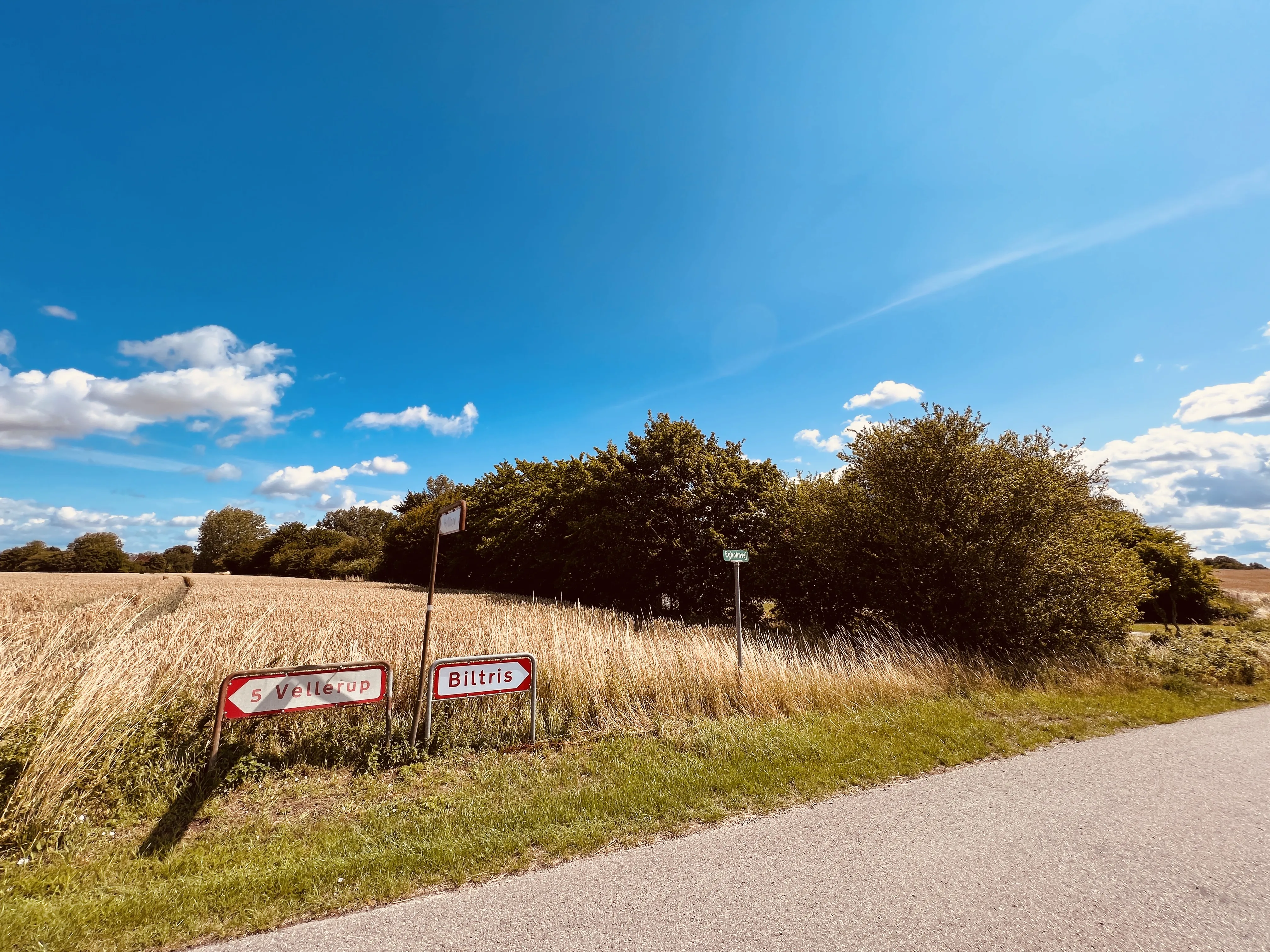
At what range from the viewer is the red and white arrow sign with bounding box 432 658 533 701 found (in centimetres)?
593

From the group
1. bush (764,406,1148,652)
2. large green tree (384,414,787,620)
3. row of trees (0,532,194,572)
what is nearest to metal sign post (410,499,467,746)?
bush (764,406,1148,652)

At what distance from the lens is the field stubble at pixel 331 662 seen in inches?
178

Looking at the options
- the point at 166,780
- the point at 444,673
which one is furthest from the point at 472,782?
the point at 166,780

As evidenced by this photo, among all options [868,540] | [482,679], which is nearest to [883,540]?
[868,540]

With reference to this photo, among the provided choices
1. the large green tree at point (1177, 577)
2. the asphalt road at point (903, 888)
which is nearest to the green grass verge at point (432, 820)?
the asphalt road at point (903, 888)

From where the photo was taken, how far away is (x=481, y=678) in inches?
242

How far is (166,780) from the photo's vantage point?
473 cm

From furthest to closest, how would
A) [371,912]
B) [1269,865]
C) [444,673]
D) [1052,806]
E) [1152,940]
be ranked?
1. [444,673]
2. [1052,806]
3. [1269,865]
4. [371,912]
5. [1152,940]

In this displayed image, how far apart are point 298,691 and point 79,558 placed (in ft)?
276

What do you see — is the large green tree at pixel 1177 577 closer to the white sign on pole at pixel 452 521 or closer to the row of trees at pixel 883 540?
the row of trees at pixel 883 540

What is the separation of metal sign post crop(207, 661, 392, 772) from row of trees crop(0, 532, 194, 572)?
78361 millimetres

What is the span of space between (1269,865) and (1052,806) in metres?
1.20

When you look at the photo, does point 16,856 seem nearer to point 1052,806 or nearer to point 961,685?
point 1052,806

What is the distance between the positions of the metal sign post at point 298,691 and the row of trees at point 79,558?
257 feet
